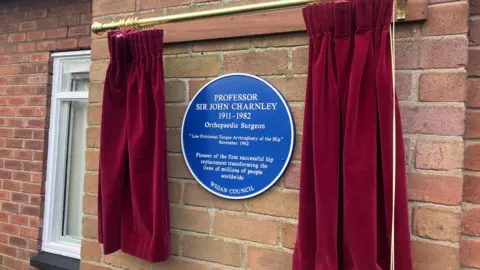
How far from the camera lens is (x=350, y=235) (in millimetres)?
1213

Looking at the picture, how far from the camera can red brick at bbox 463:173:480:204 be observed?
132 centimetres

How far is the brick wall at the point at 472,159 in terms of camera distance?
4.32 feet

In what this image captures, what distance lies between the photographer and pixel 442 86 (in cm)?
129

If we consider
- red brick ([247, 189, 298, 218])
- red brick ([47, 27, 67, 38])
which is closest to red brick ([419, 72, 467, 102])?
red brick ([247, 189, 298, 218])

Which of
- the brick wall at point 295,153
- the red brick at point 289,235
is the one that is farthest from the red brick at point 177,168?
the red brick at point 289,235

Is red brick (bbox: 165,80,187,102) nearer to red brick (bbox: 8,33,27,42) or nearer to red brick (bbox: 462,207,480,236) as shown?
red brick (bbox: 462,207,480,236)

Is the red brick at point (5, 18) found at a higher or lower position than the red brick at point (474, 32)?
higher

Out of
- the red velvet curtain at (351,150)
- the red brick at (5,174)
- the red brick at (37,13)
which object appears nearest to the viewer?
the red velvet curtain at (351,150)

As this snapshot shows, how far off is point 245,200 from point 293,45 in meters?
0.62

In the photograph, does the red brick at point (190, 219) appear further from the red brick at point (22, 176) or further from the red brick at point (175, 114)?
the red brick at point (22, 176)

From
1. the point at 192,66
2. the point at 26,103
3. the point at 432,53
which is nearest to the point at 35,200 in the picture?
the point at 26,103

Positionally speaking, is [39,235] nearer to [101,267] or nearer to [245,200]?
[101,267]

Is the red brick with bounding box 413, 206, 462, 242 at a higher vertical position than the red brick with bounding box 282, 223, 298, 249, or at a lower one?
higher

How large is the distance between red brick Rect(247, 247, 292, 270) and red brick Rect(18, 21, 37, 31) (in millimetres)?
2611
